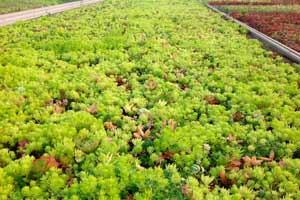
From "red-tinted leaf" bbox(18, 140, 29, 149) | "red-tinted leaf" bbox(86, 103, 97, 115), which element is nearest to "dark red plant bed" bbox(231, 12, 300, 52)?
"red-tinted leaf" bbox(86, 103, 97, 115)

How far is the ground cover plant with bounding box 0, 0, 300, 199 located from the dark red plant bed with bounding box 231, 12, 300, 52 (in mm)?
2389

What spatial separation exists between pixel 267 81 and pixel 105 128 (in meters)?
4.26

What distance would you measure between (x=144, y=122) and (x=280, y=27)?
10716 millimetres

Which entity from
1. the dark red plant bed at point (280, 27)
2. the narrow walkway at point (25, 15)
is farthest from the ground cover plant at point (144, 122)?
the narrow walkway at point (25, 15)

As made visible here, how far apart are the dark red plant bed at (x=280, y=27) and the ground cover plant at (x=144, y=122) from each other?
2.39m

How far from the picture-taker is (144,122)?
5543 mm

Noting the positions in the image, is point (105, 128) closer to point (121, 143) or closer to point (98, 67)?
point (121, 143)

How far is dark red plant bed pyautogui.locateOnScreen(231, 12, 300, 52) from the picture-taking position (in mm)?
11789

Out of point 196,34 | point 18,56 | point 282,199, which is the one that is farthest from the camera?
point 196,34

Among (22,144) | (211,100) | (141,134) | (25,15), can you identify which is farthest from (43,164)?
(25,15)

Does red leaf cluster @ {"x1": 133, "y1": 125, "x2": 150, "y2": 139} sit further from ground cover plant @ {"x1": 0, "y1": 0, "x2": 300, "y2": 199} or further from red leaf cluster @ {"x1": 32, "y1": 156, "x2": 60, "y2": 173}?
red leaf cluster @ {"x1": 32, "y1": 156, "x2": 60, "y2": 173}

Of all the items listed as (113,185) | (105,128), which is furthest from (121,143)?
(113,185)

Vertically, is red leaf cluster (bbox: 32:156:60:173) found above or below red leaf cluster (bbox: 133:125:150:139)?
above

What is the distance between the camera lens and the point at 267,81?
761cm
